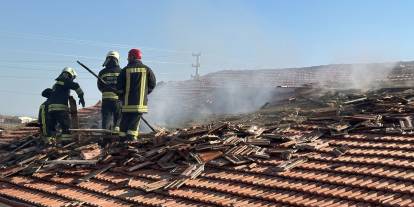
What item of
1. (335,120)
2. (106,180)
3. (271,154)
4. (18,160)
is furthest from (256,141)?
(18,160)

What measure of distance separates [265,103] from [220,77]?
545 centimetres

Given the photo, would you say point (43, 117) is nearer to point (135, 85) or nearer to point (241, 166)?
point (135, 85)

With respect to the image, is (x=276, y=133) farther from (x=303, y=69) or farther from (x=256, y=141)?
(x=303, y=69)

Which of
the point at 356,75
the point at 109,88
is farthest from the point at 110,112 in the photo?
the point at 356,75

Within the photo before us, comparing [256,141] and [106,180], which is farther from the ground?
[256,141]

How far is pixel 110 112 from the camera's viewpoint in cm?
1052

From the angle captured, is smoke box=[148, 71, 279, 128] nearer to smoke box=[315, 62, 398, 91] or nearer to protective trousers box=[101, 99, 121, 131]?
smoke box=[315, 62, 398, 91]

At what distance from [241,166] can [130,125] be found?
316cm

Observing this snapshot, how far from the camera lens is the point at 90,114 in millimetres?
15492

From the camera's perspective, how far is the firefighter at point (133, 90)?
8.96 meters

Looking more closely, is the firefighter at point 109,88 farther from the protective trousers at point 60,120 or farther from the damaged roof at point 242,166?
the damaged roof at point 242,166

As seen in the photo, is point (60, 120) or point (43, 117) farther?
point (43, 117)

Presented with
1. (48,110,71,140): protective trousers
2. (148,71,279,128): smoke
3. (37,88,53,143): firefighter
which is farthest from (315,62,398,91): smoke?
(37,88,53,143): firefighter

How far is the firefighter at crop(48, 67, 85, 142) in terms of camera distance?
1057cm
